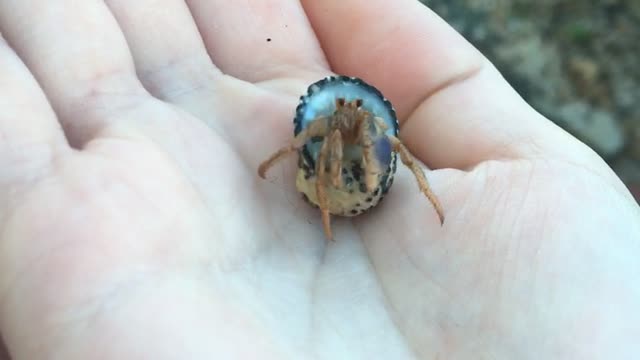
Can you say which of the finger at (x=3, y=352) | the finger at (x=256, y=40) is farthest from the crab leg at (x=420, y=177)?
the finger at (x=3, y=352)

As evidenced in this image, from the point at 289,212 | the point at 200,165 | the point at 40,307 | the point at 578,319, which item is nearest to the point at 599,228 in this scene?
the point at 578,319

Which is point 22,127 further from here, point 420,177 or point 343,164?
point 420,177

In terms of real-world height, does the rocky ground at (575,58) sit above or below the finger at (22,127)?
below

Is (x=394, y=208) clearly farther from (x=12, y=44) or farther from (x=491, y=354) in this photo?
(x=12, y=44)

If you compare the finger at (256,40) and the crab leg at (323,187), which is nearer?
the crab leg at (323,187)

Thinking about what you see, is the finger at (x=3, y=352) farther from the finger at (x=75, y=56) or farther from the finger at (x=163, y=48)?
the finger at (x=163, y=48)
